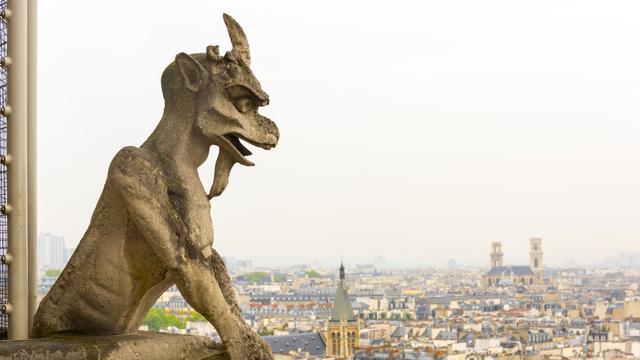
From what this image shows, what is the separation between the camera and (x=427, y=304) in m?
49.7

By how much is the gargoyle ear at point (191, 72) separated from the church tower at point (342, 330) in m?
35.1

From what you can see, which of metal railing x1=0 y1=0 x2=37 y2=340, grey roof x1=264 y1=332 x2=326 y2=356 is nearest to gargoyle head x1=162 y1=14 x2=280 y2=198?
metal railing x1=0 y1=0 x2=37 y2=340

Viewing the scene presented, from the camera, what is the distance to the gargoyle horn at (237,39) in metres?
1.61

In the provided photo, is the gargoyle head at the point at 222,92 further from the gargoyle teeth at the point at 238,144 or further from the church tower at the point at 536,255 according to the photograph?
the church tower at the point at 536,255

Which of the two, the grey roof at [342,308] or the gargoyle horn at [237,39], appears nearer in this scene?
the gargoyle horn at [237,39]

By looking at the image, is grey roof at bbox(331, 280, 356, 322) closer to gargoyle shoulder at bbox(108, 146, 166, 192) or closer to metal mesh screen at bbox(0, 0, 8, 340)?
metal mesh screen at bbox(0, 0, 8, 340)

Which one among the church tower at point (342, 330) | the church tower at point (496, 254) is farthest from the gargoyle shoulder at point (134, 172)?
the church tower at point (496, 254)

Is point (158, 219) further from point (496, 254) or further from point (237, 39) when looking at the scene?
point (496, 254)

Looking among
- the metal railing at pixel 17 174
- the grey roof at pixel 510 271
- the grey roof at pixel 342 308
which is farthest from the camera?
the grey roof at pixel 510 271

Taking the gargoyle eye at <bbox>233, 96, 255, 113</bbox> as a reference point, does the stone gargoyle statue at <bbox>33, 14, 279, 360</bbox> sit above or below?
below

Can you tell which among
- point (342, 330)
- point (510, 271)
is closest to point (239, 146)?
point (342, 330)

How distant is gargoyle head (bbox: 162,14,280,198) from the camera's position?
5.20 ft

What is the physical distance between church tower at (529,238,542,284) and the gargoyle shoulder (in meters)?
57.8

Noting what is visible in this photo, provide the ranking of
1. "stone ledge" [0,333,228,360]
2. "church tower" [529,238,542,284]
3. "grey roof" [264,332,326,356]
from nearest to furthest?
"stone ledge" [0,333,228,360], "grey roof" [264,332,326,356], "church tower" [529,238,542,284]
